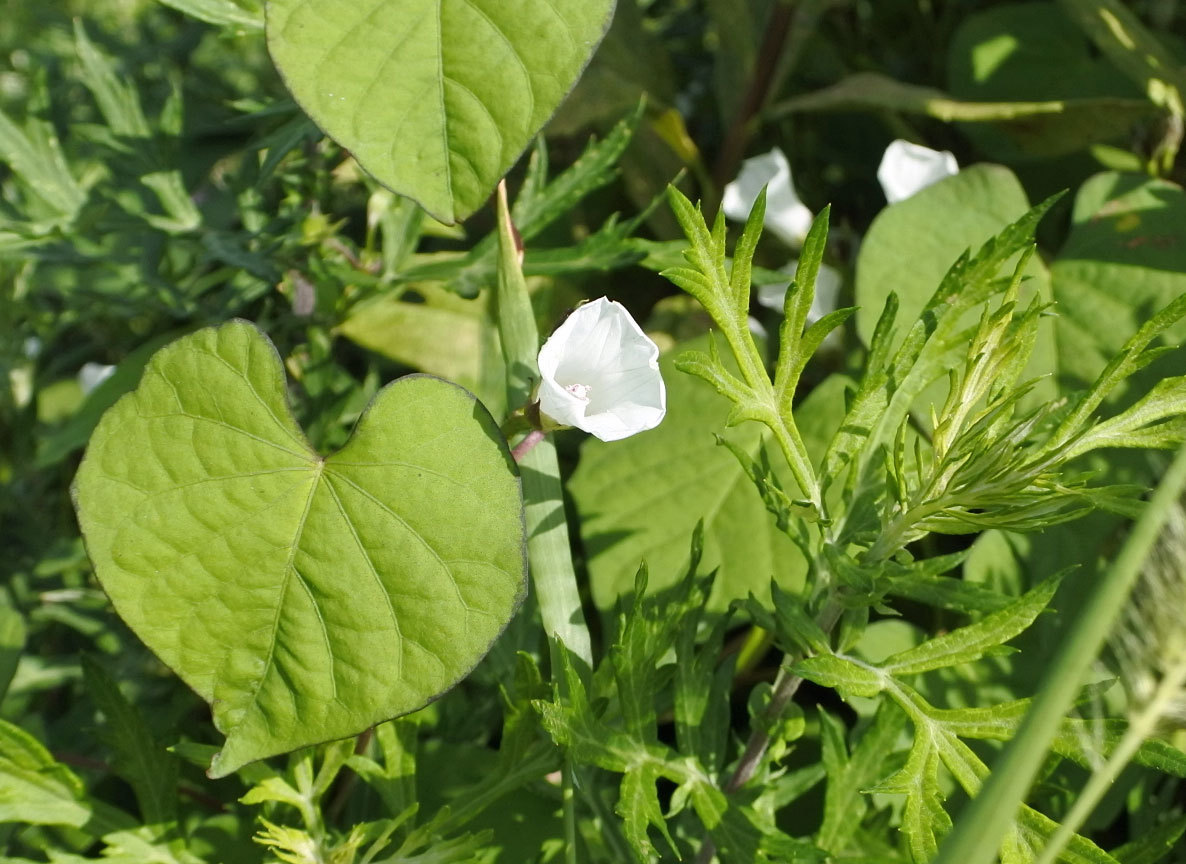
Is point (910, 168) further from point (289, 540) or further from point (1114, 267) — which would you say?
point (289, 540)

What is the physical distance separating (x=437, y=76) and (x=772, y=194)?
27.0 inches

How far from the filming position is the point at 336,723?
0.77 meters

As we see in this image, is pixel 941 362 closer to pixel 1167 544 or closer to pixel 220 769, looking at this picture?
pixel 1167 544

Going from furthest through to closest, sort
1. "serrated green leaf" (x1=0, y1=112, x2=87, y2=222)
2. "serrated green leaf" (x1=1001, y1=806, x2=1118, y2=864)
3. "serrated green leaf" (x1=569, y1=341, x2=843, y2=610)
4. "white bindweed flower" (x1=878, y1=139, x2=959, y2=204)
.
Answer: "white bindweed flower" (x1=878, y1=139, x2=959, y2=204), "serrated green leaf" (x1=0, y1=112, x2=87, y2=222), "serrated green leaf" (x1=569, y1=341, x2=843, y2=610), "serrated green leaf" (x1=1001, y1=806, x2=1118, y2=864)

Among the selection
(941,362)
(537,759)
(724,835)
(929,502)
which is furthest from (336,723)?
(941,362)

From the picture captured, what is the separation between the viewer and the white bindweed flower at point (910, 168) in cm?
138

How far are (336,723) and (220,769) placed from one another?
0.27ft

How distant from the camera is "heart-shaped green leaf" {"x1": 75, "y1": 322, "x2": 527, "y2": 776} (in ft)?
2.52

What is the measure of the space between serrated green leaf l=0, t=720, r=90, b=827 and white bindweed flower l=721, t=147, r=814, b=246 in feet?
3.27

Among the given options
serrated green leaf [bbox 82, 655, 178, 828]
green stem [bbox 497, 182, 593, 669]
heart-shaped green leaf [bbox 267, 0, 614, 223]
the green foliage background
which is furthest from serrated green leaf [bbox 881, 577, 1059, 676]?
serrated green leaf [bbox 82, 655, 178, 828]

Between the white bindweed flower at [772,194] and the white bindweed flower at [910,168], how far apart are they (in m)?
0.12

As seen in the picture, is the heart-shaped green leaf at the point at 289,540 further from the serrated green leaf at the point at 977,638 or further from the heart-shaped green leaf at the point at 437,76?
the serrated green leaf at the point at 977,638

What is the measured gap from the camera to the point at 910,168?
140 cm

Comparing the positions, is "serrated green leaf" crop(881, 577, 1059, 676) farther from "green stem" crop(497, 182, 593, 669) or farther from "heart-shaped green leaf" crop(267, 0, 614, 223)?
"heart-shaped green leaf" crop(267, 0, 614, 223)
